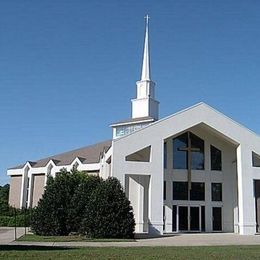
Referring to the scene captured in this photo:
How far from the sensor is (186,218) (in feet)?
117

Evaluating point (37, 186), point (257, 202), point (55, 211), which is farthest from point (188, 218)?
point (37, 186)

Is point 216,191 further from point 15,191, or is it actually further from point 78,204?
point 15,191

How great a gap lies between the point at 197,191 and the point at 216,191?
1.79 m

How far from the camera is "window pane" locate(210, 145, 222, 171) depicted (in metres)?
37.3

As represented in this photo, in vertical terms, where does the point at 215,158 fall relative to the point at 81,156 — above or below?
below

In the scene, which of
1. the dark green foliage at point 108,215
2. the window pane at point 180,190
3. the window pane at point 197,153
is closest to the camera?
the dark green foliage at point 108,215

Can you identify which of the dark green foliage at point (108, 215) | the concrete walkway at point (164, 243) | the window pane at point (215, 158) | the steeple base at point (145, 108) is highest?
the steeple base at point (145, 108)

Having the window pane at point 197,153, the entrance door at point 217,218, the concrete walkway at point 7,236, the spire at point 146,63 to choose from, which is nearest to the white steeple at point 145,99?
the spire at point 146,63

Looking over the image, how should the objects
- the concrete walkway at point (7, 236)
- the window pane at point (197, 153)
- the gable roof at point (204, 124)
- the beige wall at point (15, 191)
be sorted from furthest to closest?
the beige wall at point (15, 191), the window pane at point (197, 153), the gable roof at point (204, 124), the concrete walkway at point (7, 236)

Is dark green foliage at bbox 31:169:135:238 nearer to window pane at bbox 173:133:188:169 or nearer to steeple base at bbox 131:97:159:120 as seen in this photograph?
window pane at bbox 173:133:188:169

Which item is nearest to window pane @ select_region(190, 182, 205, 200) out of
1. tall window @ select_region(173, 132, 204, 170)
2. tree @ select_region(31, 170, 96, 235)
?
tall window @ select_region(173, 132, 204, 170)

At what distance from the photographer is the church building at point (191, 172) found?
104 feet

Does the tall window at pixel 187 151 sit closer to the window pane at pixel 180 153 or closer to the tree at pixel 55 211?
the window pane at pixel 180 153

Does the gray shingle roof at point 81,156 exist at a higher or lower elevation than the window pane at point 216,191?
higher
